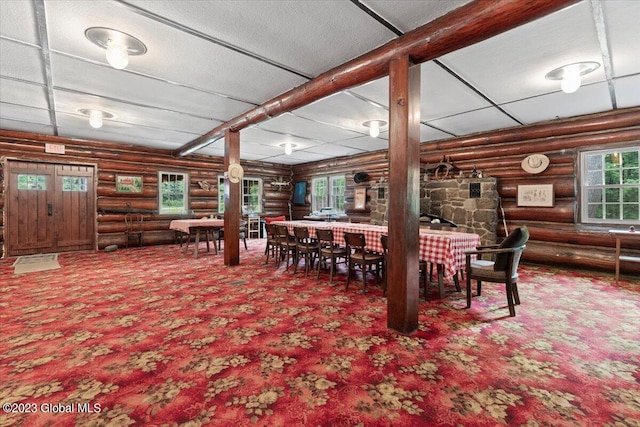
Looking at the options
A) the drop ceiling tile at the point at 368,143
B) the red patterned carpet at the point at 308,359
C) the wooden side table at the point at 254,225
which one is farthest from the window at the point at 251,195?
the red patterned carpet at the point at 308,359

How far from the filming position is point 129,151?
8297mm

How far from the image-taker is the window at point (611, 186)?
513cm

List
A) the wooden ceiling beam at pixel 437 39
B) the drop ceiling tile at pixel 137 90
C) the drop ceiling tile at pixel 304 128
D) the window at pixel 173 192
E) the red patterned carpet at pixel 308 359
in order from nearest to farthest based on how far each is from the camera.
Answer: the red patterned carpet at pixel 308 359
the wooden ceiling beam at pixel 437 39
the drop ceiling tile at pixel 137 90
the drop ceiling tile at pixel 304 128
the window at pixel 173 192

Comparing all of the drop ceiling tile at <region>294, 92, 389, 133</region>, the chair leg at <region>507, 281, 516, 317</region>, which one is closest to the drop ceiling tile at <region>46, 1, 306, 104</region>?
the drop ceiling tile at <region>294, 92, 389, 133</region>

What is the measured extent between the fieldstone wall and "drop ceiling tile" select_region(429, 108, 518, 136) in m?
1.12

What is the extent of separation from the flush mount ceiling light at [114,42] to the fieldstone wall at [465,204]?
6.35 meters

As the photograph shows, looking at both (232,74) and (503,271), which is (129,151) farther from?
(503,271)

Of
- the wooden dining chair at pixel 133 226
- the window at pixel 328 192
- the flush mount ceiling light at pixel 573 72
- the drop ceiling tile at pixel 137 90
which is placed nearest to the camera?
the flush mount ceiling light at pixel 573 72

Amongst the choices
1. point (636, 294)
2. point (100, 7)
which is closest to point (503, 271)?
point (636, 294)

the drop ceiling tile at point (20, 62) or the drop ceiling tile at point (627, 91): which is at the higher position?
the drop ceiling tile at point (627, 91)

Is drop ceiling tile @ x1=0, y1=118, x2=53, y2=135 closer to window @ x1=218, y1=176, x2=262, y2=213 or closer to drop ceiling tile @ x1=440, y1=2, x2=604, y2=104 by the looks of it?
window @ x1=218, y1=176, x2=262, y2=213

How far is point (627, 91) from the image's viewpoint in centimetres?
426

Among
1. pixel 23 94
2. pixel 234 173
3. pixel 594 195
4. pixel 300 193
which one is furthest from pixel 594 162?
pixel 23 94

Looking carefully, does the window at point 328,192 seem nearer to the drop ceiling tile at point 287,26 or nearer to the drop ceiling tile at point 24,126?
the drop ceiling tile at point 287,26
